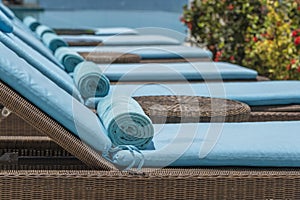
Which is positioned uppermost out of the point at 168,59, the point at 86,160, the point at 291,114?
the point at 86,160

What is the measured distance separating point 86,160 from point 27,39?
93.1 inches

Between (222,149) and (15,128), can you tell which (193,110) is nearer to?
(222,149)

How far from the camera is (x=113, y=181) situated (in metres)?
2.24

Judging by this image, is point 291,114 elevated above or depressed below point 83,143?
below

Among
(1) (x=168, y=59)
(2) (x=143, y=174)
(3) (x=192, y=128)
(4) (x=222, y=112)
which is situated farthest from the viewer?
(1) (x=168, y=59)

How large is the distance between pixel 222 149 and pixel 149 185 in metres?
0.36

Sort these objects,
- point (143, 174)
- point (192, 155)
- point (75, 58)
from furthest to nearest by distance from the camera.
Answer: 1. point (75, 58)
2. point (192, 155)
3. point (143, 174)

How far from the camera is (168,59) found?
566cm

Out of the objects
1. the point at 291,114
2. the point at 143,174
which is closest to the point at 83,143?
the point at 143,174

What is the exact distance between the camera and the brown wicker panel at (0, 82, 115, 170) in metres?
2.29

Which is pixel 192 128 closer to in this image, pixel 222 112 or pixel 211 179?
pixel 222 112

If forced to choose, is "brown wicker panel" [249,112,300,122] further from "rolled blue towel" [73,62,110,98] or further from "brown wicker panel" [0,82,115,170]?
"brown wicker panel" [0,82,115,170]

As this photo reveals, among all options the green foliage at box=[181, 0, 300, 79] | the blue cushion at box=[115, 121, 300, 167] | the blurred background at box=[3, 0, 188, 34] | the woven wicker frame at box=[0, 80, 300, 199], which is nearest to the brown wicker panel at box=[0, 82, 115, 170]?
the woven wicker frame at box=[0, 80, 300, 199]

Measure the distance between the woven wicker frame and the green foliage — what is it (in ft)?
10.9
